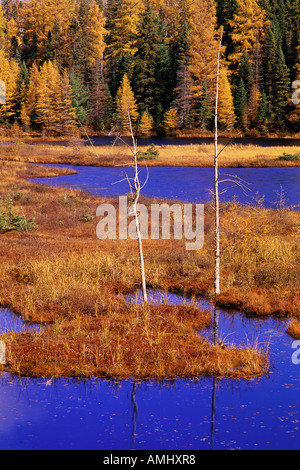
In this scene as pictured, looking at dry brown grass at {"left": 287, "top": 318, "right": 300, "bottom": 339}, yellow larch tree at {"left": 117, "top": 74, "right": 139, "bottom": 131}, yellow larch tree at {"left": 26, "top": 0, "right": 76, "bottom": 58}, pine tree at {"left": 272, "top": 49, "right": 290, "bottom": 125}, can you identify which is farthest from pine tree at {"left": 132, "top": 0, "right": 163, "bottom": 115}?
dry brown grass at {"left": 287, "top": 318, "right": 300, "bottom": 339}

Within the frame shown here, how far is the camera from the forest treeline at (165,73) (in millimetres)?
90625

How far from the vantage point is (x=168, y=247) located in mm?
23797

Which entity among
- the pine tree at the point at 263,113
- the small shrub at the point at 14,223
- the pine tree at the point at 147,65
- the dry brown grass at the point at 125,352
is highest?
the pine tree at the point at 147,65

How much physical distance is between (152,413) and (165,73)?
315ft

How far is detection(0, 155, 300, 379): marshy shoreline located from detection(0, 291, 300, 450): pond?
457mm

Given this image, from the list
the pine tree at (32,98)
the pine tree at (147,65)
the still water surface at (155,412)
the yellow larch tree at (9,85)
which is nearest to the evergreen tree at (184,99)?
the pine tree at (147,65)

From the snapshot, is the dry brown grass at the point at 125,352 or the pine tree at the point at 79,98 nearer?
the dry brown grass at the point at 125,352

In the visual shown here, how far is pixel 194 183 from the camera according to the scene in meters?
46.2

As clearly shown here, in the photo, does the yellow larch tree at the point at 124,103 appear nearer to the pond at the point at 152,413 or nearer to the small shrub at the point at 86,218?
the small shrub at the point at 86,218

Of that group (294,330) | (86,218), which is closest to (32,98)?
(86,218)

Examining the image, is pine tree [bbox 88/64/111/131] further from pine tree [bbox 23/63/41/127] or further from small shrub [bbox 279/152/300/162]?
small shrub [bbox 279/152/300/162]

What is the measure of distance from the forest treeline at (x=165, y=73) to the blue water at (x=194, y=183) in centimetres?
3306

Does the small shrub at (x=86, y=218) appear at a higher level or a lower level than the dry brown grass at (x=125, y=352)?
lower

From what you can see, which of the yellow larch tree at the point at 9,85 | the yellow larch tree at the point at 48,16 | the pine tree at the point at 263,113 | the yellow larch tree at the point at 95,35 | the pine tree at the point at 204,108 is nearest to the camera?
the pine tree at the point at 263,113
